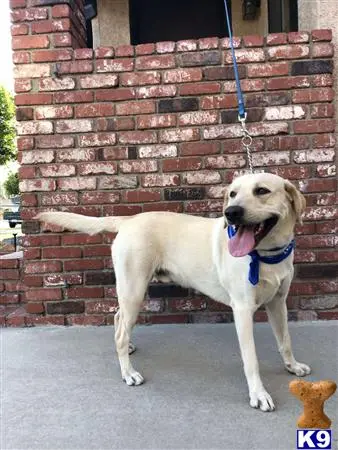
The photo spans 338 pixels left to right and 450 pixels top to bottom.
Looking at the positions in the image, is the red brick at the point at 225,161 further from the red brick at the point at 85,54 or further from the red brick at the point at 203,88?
the red brick at the point at 85,54

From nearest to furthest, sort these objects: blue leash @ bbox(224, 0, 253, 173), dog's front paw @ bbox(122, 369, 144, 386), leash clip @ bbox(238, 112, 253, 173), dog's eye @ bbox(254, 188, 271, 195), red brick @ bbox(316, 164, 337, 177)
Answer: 1. dog's eye @ bbox(254, 188, 271, 195)
2. dog's front paw @ bbox(122, 369, 144, 386)
3. blue leash @ bbox(224, 0, 253, 173)
4. leash clip @ bbox(238, 112, 253, 173)
5. red brick @ bbox(316, 164, 337, 177)

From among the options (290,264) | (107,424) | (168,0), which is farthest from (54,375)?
(168,0)

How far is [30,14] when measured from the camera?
345 centimetres

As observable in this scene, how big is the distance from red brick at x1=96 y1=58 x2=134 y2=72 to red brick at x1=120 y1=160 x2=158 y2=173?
2.36 ft

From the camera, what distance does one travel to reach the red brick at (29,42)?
3.45m

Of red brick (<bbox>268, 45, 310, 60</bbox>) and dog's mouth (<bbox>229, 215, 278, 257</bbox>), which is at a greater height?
red brick (<bbox>268, 45, 310, 60</bbox>)

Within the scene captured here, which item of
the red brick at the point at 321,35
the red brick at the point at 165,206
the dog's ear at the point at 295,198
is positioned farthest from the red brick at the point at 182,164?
the red brick at the point at 321,35

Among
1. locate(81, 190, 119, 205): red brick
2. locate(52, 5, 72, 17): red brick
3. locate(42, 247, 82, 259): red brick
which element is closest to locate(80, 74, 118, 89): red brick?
locate(52, 5, 72, 17): red brick

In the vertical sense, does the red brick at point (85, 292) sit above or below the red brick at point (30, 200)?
below

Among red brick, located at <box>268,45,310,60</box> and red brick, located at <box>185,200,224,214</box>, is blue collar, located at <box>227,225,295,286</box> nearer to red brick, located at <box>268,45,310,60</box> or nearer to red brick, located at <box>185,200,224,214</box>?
red brick, located at <box>185,200,224,214</box>

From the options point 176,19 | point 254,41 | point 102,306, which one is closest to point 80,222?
point 102,306

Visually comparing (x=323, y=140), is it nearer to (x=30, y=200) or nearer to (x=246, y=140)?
(x=246, y=140)

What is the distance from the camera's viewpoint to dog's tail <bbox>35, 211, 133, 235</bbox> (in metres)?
2.97

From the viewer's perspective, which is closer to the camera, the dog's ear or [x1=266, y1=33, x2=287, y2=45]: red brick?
the dog's ear
